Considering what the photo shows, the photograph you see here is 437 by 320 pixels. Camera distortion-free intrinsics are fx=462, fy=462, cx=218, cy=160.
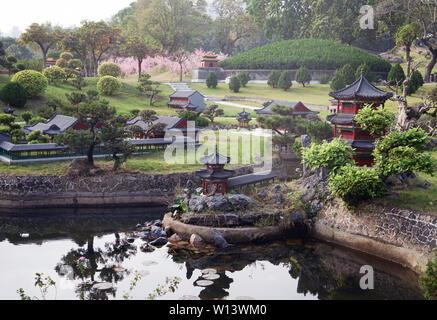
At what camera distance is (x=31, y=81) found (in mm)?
56281

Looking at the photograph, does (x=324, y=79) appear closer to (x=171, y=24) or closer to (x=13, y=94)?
(x=171, y=24)

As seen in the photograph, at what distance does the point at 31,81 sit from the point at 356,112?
134ft

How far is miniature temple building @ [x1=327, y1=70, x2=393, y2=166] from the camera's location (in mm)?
30547

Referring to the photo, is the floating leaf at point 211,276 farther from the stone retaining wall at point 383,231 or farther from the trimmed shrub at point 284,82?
the trimmed shrub at point 284,82

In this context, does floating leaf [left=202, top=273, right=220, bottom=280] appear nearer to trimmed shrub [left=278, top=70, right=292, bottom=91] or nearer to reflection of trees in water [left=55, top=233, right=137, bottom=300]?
reflection of trees in water [left=55, top=233, right=137, bottom=300]

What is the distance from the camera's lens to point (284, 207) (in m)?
28.7

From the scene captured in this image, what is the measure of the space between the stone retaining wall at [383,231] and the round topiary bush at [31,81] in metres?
41.9

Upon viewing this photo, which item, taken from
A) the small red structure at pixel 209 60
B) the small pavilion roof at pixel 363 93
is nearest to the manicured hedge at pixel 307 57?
the small red structure at pixel 209 60

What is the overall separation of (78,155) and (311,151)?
67.3 feet

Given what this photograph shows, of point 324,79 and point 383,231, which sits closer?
point 383,231

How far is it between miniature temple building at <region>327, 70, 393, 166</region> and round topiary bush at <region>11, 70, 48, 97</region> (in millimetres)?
38621

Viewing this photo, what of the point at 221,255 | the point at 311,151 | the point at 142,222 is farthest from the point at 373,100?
the point at 142,222

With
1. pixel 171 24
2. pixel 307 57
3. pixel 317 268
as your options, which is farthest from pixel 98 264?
pixel 171 24

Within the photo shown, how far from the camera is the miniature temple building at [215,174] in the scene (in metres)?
29.4
